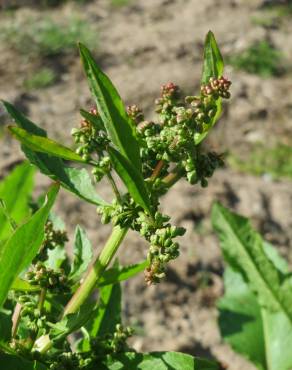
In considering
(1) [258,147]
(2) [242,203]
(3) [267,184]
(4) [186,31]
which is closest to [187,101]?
(2) [242,203]

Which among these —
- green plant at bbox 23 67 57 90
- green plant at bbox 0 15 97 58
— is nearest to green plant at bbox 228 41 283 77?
green plant at bbox 0 15 97 58

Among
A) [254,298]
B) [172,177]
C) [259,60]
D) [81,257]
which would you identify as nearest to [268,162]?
[259,60]

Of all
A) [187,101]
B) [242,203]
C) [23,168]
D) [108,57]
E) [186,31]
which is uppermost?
[186,31]

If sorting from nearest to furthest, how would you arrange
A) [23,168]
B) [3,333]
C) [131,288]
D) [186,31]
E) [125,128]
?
[125,128], [3,333], [23,168], [131,288], [186,31]

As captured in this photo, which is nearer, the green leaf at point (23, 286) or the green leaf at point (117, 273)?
the green leaf at point (23, 286)

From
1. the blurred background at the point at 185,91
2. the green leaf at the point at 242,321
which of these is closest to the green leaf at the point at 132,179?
the green leaf at the point at 242,321

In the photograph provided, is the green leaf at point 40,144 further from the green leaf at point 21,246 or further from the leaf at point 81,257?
the leaf at point 81,257

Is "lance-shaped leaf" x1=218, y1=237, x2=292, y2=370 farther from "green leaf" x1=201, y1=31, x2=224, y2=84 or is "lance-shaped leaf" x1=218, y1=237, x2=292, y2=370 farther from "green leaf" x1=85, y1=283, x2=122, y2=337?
"green leaf" x1=201, y1=31, x2=224, y2=84

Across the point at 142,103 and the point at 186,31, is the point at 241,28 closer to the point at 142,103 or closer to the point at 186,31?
the point at 186,31
